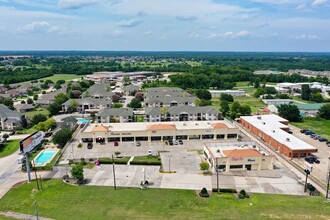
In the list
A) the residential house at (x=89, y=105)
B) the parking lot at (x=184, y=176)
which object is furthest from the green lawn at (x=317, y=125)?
the residential house at (x=89, y=105)

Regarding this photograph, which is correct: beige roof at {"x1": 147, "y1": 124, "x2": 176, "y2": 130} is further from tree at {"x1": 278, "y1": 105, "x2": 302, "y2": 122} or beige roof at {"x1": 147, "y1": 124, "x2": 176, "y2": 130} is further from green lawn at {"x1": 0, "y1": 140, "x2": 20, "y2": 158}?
tree at {"x1": 278, "y1": 105, "x2": 302, "y2": 122}

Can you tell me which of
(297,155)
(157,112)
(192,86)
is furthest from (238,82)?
(297,155)

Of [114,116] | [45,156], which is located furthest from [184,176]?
[114,116]

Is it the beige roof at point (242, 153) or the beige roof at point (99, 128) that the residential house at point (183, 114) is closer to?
the beige roof at point (99, 128)

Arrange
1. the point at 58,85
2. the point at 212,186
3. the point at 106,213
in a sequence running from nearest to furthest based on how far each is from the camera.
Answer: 1. the point at 106,213
2. the point at 212,186
3. the point at 58,85

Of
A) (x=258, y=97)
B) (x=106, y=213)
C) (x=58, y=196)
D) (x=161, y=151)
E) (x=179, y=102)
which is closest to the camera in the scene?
(x=106, y=213)

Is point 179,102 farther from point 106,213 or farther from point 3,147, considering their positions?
point 106,213

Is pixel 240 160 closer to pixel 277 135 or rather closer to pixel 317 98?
pixel 277 135
